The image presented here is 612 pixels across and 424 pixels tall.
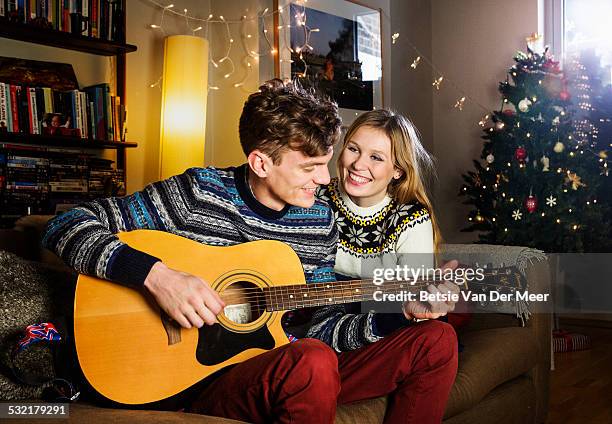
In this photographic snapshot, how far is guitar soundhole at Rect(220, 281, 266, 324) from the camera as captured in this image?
4.58 feet

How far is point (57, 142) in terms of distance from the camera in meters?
3.41

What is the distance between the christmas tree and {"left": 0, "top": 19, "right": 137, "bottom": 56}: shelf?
221cm

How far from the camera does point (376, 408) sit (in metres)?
1.54

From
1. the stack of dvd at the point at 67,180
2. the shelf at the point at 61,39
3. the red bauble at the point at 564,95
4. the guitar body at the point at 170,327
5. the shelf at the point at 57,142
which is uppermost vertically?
the shelf at the point at 61,39

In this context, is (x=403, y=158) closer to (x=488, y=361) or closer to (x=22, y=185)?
(x=488, y=361)

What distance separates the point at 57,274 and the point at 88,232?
207mm

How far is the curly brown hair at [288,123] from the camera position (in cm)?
150

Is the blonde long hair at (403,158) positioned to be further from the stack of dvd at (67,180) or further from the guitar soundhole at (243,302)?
the stack of dvd at (67,180)

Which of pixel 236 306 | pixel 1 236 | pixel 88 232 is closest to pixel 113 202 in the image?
pixel 88 232

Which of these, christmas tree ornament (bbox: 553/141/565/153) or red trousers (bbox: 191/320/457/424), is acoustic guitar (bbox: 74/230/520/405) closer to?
red trousers (bbox: 191/320/457/424)

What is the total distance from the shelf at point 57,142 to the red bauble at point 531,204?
7.28 feet

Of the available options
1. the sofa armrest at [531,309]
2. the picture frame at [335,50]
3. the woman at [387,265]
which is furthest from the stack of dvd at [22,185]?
the sofa armrest at [531,309]

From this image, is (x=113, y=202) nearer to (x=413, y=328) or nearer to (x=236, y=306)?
(x=236, y=306)

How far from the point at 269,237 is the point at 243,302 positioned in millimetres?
201
